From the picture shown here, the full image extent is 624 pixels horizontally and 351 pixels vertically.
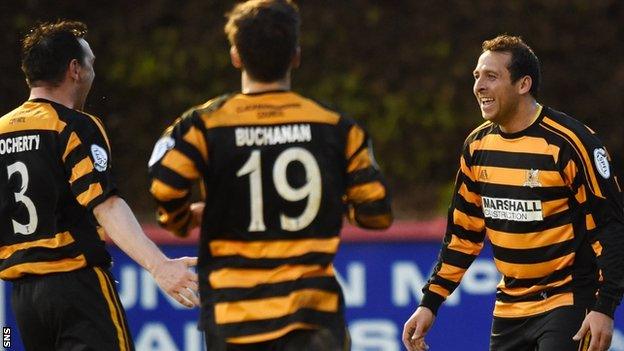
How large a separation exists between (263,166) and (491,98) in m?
2.03

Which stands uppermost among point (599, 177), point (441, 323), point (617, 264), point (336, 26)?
point (336, 26)

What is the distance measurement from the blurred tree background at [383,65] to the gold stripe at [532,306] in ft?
18.3

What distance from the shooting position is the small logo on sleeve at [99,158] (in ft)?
19.0

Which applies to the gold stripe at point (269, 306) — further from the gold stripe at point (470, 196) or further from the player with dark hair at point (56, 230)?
the gold stripe at point (470, 196)

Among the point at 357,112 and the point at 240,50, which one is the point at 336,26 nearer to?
the point at 357,112

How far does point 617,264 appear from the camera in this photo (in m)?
→ 6.03

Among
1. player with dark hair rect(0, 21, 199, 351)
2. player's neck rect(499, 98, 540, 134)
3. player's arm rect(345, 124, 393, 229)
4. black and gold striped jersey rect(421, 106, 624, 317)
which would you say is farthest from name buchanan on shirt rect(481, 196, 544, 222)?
player with dark hair rect(0, 21, 199, 351)

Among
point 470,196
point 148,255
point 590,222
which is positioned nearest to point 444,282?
point 470,196

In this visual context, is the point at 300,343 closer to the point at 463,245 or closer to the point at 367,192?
the point at 367,192

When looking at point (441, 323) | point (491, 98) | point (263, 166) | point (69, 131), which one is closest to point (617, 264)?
point (491, 98)

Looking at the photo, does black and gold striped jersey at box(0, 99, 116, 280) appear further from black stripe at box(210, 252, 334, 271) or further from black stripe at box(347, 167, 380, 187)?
black stripe at box(347, 167, 380, 187)

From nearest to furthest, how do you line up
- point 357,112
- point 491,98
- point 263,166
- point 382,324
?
point 263,166 → point 491,98 → point 382,324 → point 357,112

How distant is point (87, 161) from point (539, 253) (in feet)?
6.65

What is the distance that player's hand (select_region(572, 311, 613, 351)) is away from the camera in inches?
235
